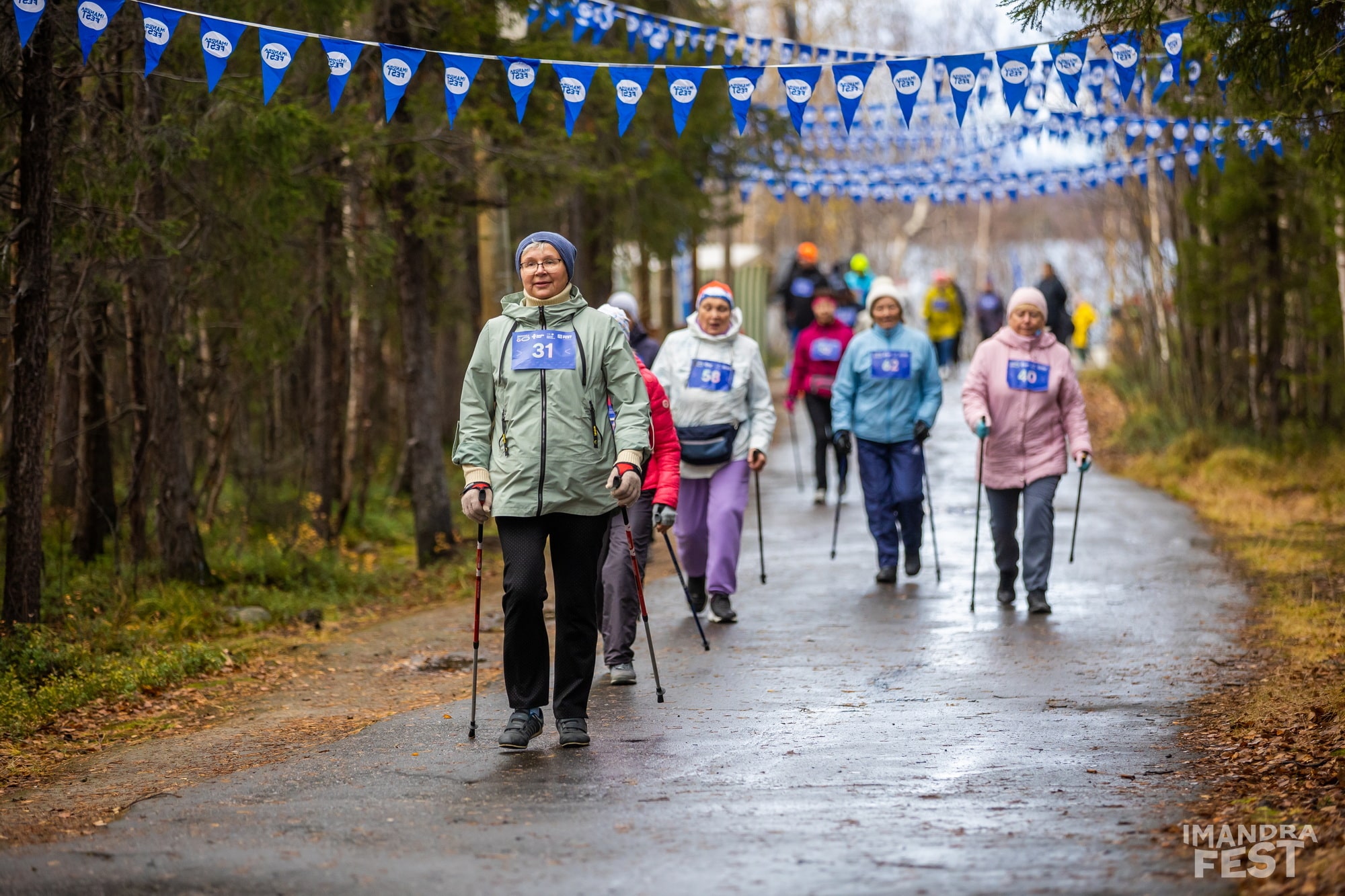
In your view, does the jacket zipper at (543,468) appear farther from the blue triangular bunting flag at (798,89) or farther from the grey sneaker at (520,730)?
the blue triangular bunting flag at (798,89)

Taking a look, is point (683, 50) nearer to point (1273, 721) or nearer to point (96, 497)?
point (96, 497)

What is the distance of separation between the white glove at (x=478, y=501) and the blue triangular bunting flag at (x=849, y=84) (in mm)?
4738

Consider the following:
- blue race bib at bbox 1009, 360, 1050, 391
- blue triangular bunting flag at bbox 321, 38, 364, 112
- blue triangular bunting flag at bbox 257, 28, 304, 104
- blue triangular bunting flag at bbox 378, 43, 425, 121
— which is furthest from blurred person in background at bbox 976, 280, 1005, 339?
blue triangular bunting flag at bbox 257, 28, 304, 104

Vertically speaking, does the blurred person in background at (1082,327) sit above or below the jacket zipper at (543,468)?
above

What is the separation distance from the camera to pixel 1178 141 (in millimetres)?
18062

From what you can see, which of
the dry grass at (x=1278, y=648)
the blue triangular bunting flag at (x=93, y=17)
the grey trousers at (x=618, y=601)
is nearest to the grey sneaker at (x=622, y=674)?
the grey trousers at (x=618, y=601)

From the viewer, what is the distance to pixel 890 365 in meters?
11.3

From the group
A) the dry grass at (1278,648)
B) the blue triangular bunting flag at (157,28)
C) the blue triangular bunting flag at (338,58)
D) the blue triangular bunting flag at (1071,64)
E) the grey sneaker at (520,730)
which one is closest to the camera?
the dry grass at (1278,648)

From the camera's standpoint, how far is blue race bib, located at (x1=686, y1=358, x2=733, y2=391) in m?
9.92

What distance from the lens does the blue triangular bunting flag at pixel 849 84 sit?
10.1 meters

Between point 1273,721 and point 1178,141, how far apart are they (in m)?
12.8

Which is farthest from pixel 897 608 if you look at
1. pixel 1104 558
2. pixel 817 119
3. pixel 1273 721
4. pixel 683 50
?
pixel 817 119

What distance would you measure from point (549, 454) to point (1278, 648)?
15.2 feet

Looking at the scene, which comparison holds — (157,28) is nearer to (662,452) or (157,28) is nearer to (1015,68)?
(662,452)
